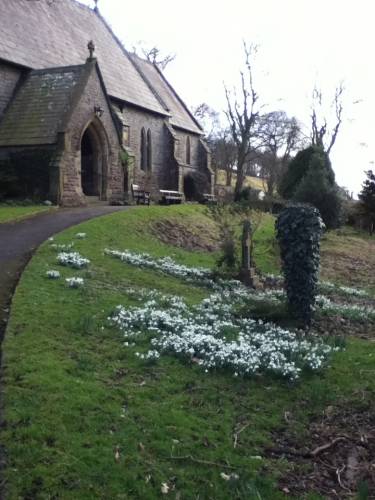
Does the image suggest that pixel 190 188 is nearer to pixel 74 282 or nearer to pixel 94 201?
pixel 94 201

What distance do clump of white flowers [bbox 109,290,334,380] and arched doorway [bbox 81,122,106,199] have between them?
1805 cm

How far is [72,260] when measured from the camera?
11.7 metres

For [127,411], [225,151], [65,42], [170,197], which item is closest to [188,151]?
[170,197]

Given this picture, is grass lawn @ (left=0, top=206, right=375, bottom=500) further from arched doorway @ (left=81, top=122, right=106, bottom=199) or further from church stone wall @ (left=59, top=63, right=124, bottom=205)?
arched doorway @ (left=81, top=122, right=106, bottom=199)

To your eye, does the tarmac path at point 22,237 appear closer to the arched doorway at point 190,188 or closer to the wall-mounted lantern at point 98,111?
the wall-mounted lantern at point 98,111

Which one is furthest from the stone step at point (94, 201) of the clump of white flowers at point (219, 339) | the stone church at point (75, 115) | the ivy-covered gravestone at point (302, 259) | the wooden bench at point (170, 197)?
the ivy-covered gravestone at point (302, 259)

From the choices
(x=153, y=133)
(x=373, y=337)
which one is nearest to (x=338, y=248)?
(x=373, y=337)

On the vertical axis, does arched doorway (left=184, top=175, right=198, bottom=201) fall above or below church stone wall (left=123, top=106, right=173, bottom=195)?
below

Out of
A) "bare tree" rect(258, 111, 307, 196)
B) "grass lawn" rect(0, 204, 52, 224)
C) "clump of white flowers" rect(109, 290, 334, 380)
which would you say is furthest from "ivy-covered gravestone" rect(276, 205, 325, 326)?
"bare tree" rect(258, 111, 307, 196)

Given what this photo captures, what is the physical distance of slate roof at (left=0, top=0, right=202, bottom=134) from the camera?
2658 centimetres

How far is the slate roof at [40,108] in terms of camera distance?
23.0 meters

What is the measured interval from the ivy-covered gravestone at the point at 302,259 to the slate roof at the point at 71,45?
2013cm

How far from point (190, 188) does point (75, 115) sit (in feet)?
55.1

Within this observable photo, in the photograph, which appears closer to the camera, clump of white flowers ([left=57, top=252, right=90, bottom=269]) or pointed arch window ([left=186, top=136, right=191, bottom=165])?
clump of white flowers ([left=57, top=252, right=90, bottom=269])
